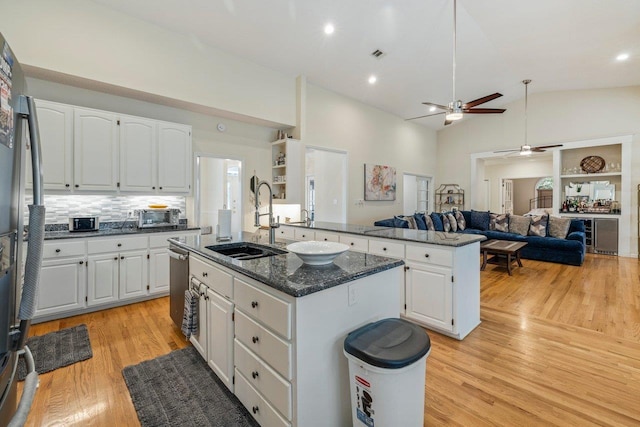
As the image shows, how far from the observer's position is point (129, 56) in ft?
11.3

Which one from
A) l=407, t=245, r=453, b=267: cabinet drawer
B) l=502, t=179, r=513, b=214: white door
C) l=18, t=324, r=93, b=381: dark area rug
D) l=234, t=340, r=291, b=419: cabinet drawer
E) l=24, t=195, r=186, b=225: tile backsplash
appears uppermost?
l=502, t=179, r=513, b=214: white door

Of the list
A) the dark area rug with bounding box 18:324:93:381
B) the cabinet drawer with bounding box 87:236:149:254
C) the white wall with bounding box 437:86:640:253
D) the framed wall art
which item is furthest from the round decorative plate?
the dark area rug with bounding box 18:324:93:381

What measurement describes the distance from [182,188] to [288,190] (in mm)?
1696

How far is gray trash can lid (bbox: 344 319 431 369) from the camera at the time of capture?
4.15 feet

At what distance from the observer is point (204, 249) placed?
90.0 inches

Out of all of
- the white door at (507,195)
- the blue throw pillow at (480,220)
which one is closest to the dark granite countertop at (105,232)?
the blue throw pillow at (480,220)

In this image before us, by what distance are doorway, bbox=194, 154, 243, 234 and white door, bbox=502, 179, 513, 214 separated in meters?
10.6

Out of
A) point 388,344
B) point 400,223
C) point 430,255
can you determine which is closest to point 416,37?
point 400,223

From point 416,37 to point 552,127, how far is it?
516 centimetres

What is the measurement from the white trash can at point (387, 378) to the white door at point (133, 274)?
313cm

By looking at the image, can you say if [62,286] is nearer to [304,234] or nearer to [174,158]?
Result: [174,158]

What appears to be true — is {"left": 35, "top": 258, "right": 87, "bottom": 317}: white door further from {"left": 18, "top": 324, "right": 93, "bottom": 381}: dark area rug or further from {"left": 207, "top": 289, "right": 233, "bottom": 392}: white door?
{"left": 207, "top": 289, "right": 233, "bottom": 392}: white door

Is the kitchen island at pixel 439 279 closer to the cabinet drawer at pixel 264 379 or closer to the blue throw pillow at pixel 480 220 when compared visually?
the cabinet drawer at pixel 264 379

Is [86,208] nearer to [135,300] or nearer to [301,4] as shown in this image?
[135,300]
